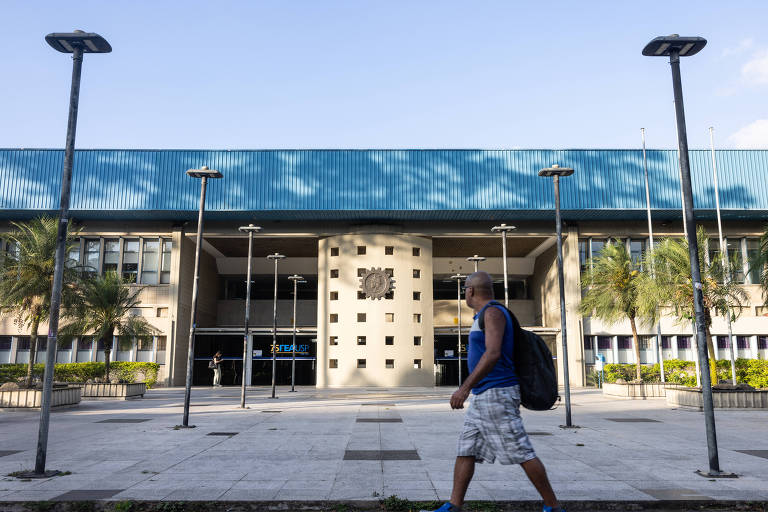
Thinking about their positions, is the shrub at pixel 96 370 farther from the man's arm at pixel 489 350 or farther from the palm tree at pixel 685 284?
the man's arm at pixel 489 350

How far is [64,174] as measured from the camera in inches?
358

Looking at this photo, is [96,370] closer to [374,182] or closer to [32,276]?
[32,276]

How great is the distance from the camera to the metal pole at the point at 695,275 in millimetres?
8273

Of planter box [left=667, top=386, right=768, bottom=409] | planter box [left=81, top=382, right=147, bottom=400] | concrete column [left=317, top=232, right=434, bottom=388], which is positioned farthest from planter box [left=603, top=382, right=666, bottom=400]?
planter box [left=81, top=382, right=147, bottom=400]

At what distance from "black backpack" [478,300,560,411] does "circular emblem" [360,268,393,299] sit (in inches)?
1330

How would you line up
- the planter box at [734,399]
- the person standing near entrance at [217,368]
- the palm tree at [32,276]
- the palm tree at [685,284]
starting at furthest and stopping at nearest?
the person standing near entrance at [217,368] < the palm tree at [685,284] < the planter box at [734,399] < the palm tree at [32,276]

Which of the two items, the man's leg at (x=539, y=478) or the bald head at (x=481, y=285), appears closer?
the man's leg at (x=539, y=478)

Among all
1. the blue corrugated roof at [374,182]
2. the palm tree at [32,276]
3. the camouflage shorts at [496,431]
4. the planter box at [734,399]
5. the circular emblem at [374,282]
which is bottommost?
the planter box at [734,399]

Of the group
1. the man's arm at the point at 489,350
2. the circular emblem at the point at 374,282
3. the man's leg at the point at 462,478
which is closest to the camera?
the man's arm at the point at 489,350

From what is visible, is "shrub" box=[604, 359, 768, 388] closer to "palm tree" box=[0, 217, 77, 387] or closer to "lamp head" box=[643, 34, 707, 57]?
"lamp head" box=[643, 34, 707, 57]

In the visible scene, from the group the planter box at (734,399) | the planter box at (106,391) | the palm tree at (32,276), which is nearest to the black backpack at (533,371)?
the planter box at (734,399)

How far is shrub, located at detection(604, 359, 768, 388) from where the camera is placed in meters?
32.9

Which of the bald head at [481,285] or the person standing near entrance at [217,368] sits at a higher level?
the bald head at [481,285]

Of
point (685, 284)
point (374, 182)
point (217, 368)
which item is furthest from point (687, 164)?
point (217, 368)
